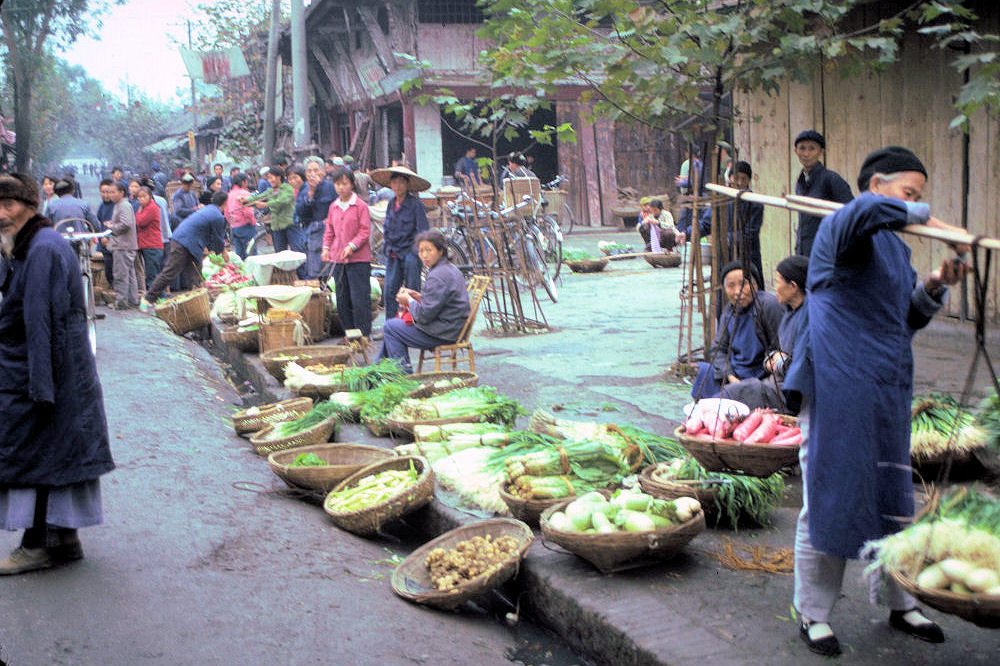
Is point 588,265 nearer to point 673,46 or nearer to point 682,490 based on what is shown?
point 673,46

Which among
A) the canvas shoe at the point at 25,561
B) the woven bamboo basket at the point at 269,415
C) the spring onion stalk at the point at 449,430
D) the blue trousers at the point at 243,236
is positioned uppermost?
the blue trousers at the point at 243,236

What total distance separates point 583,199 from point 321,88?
11272 mm

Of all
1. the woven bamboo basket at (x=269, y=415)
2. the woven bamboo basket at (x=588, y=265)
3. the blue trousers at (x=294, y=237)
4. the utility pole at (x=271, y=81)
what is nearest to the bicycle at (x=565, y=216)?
the woven bamboo basket at (x=588, y=265)

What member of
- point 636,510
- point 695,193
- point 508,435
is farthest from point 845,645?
point 695,193

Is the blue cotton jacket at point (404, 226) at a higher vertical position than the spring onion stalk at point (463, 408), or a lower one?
higher

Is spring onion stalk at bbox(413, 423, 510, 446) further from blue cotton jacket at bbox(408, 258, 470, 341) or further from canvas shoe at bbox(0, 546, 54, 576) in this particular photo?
canvas shoe at bbox(0, 546, 54, 576)

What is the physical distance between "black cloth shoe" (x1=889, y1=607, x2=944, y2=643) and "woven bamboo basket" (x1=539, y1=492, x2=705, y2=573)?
92 centimetres

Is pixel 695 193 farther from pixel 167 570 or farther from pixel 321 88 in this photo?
pixel 321 88

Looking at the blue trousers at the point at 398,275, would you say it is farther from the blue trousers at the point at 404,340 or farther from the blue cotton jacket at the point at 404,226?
the blue trousers at the point at 404,340

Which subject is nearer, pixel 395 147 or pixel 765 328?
pixel 765 328

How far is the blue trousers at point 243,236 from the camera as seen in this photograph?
1752 centimetres

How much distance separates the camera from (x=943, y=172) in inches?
362

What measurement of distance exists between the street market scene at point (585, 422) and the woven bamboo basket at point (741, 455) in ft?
0.06

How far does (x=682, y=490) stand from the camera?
15.6 ft
